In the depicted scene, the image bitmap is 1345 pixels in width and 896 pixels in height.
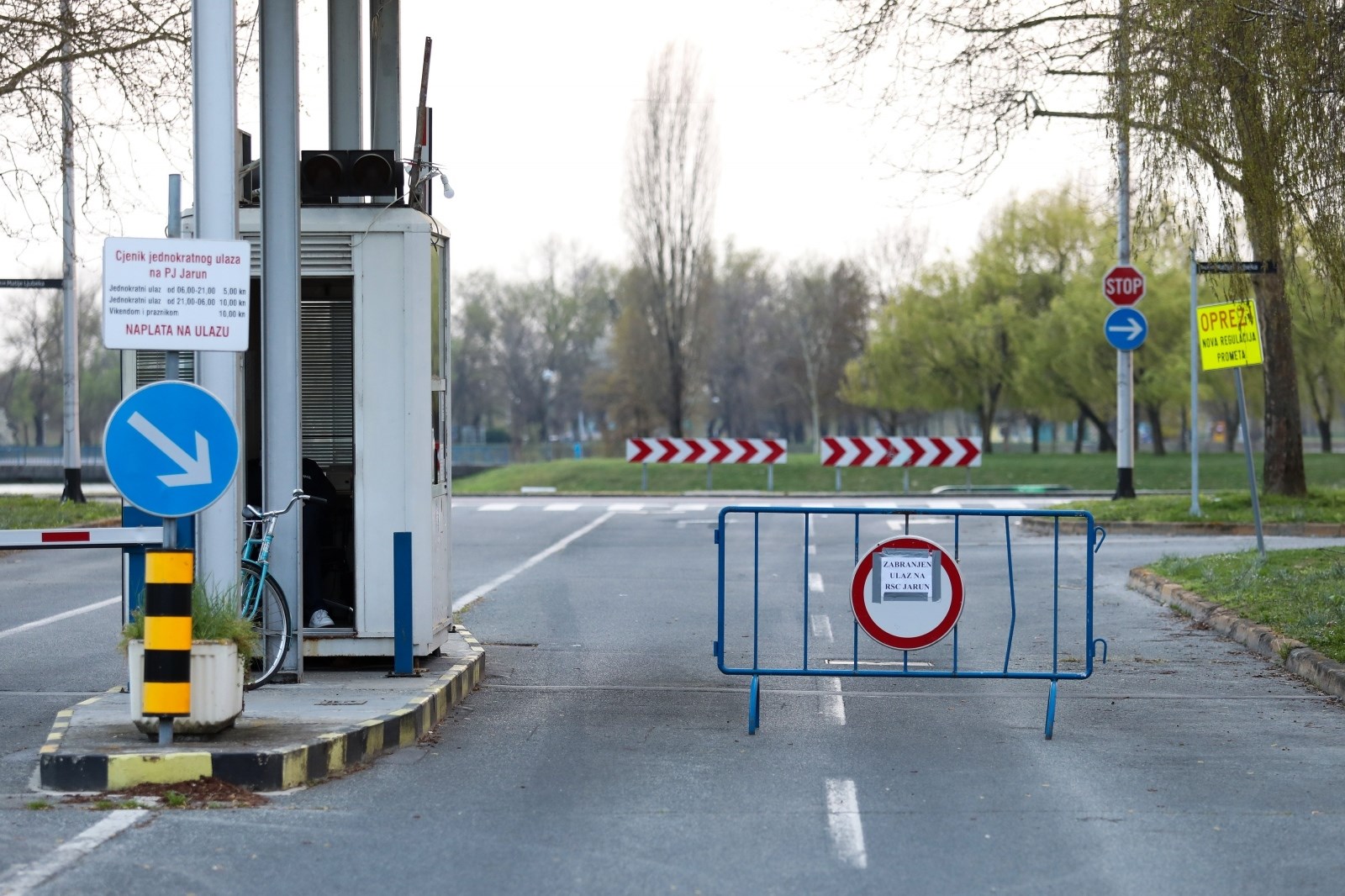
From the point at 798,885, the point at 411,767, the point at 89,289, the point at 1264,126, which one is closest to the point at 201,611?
the point at 411,767

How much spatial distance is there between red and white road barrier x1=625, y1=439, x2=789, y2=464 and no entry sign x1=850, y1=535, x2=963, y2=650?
26.4 m

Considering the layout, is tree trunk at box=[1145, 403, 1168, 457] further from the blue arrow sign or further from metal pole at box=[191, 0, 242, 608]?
metal pole at box=[191, 0, 242, 608]

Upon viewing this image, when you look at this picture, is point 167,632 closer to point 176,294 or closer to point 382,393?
point 176,294

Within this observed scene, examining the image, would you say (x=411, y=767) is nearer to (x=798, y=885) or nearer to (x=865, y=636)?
(x=798, y=885)

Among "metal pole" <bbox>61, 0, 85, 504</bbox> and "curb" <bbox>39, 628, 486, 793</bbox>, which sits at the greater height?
"metal pole" <bbox>61, 0, 85, 504</bbox>

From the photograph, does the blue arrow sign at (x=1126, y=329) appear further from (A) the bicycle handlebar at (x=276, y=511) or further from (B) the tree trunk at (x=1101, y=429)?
(B) the tree trunk at (x=1101, y=429)

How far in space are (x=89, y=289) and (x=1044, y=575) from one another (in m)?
53.6

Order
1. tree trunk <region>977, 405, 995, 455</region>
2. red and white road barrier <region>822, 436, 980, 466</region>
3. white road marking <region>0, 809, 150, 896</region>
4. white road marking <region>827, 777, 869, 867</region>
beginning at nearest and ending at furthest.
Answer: white road marking <region>0, 809, 150, 896</region>
white road marking <region>827, 777, 869, 867</region>
red and white road barrier <region>822, 436, 980, 466</region>
tree trunk <region>977, 405, 995, 455</region>

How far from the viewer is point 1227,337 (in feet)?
51.6

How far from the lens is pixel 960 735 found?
321 inches

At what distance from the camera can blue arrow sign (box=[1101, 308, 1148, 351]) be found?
2352 centimetres

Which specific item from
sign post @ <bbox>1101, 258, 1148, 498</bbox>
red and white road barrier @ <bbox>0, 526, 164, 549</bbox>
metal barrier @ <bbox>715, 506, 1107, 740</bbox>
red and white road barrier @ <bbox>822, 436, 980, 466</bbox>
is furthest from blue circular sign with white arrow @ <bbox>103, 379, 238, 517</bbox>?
red and white road barrier @ <bbox>822, 436, 980, 466</bbox>

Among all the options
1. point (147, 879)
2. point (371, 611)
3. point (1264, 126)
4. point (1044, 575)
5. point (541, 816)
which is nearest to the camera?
point (147, 879)

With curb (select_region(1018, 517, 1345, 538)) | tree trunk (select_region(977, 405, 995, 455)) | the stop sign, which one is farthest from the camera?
tree trunk (select_region(977, 405, 995, 455))
